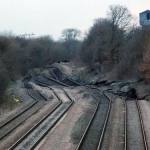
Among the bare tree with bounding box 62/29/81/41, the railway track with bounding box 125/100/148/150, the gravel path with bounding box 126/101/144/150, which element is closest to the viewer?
the railway track with bounding box 125/100/148/150

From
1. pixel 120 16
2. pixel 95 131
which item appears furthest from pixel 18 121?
pixel 120 16

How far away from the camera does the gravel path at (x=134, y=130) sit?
71.1 ft

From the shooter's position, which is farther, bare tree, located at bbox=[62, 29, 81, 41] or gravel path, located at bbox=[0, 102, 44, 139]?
bare tree, located at bbox=[62, 29, 81, 41]

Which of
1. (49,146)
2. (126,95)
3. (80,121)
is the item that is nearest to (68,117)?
(80,121)

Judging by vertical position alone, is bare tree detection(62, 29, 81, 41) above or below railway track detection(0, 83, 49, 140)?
above

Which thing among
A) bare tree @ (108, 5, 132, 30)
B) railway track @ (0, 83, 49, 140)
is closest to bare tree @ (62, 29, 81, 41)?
bare tree @ (108, 5, 132, 30)

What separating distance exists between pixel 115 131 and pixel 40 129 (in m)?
4.61

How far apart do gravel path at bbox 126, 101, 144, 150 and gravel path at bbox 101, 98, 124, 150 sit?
A: 0.42 metres

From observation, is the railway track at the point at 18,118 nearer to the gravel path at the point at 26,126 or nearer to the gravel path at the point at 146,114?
the gravel path at the point at 26,126

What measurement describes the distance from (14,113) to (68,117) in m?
5.11

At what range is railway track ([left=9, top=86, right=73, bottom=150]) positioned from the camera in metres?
22.0

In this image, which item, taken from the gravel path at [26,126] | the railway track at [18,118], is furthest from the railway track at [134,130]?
the railway track at [18,118]

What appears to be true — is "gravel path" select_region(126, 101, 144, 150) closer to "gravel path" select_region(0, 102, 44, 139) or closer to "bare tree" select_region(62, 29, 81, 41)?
"gravel path" select_region(0, 102, 44, 139)

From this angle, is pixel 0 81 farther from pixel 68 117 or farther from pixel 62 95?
pixel 68 117
